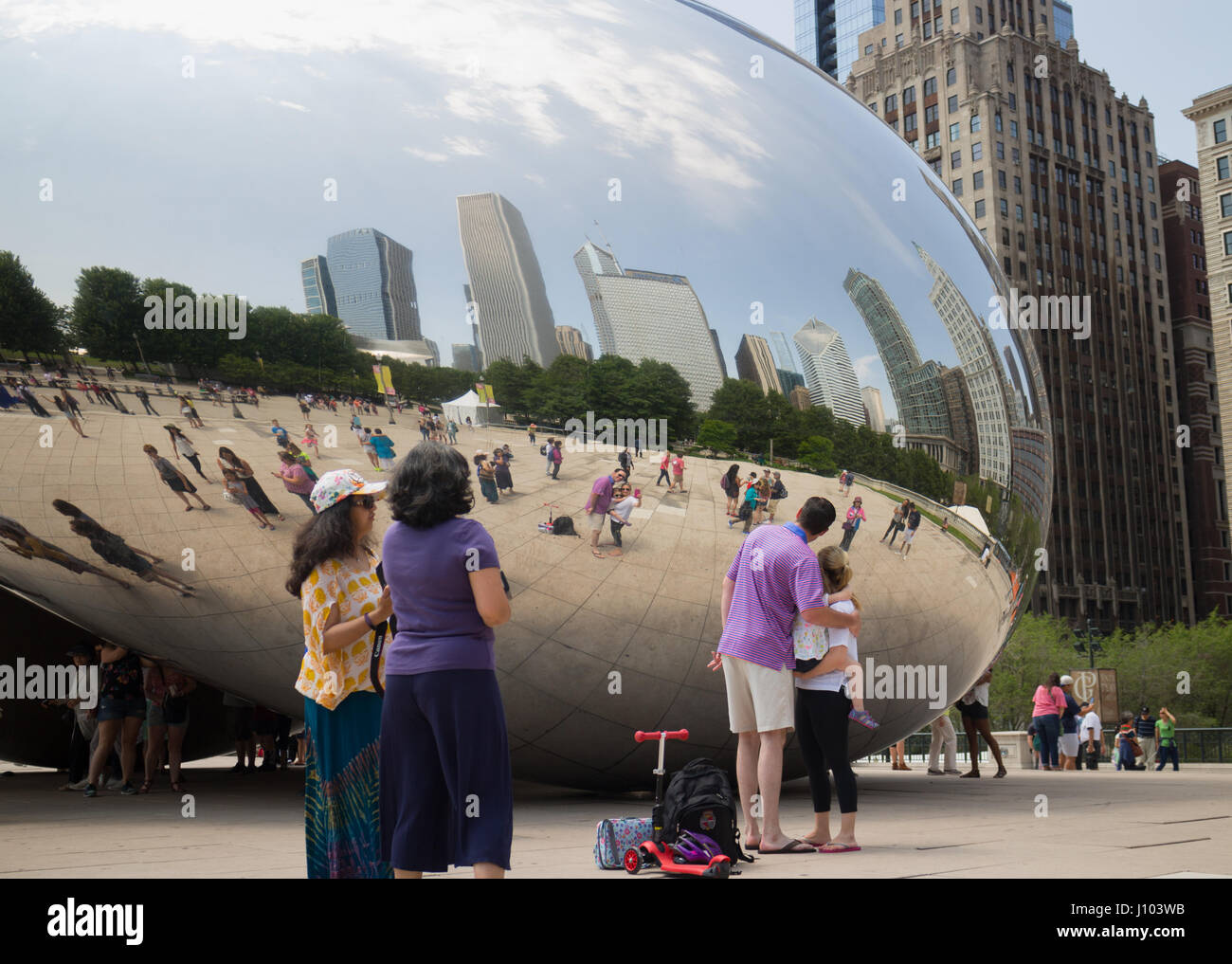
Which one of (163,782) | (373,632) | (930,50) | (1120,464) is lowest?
(163,782)

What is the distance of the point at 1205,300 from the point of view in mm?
100688

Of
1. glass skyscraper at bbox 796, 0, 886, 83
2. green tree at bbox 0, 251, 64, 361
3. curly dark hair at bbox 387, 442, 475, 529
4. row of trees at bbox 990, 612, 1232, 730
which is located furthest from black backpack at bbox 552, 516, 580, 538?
glass skyscraper at bbox 796, 0, 886, 83

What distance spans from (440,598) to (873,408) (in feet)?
11.9

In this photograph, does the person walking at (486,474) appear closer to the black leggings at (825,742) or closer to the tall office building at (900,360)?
the black leggings at (825,742)

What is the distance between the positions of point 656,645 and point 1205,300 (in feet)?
353

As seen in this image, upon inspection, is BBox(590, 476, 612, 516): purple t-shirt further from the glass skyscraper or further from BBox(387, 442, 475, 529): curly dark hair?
the glass skyscraper

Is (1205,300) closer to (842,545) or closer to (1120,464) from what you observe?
(1120,464)

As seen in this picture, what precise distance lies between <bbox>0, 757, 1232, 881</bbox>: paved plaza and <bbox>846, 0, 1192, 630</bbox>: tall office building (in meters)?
76.1

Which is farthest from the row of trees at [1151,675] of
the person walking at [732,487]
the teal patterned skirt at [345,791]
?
the teal patterned skirt at [345,791]

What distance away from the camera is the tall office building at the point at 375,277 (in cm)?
625

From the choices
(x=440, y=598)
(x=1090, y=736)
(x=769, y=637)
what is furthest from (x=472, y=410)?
(x=1090, y=736)

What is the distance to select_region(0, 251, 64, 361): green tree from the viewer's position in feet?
21.5
